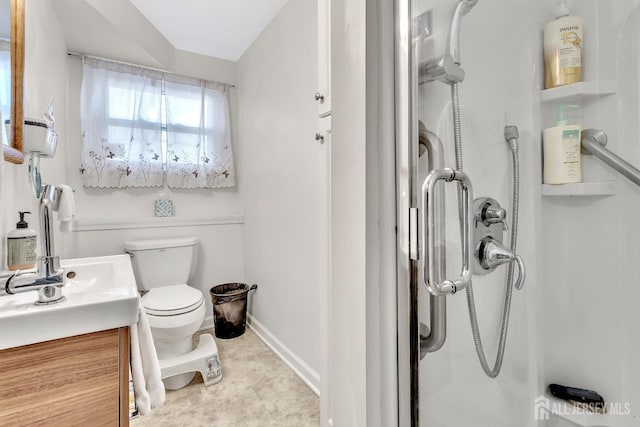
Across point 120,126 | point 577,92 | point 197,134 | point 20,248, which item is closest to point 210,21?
point 197,134

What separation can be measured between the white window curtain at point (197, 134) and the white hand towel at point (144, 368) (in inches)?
71.3

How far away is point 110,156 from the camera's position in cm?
221

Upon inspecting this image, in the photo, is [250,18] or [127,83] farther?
[127,83]

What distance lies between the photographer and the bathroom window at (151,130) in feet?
7.04

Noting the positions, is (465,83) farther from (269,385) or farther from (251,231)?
(251,231)

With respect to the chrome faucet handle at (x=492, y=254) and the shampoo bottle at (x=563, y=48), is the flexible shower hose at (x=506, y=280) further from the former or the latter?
the shampoo bottle at (x=563, y=48)

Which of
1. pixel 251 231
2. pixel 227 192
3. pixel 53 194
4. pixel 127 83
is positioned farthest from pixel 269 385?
pixel 127 83

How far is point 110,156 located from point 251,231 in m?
1.18

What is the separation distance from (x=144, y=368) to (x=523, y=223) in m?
1.19

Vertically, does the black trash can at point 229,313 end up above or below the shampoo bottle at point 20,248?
below

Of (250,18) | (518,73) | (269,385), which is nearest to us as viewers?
(518,73)

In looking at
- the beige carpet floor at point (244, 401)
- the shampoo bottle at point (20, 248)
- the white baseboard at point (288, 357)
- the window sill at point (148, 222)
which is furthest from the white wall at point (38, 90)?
the white baseboard at point (288, 357)

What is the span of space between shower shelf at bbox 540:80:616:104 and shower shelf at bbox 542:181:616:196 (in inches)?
10.4

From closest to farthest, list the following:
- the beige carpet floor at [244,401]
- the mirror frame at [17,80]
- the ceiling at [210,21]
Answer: the mirror frame at [17,80] < the beige carpet floor at [244,401] < the ceiling at [210,21]
